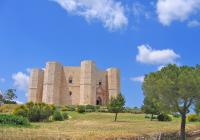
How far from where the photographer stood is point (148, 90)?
3831cm

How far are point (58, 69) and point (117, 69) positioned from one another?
15.3 metres

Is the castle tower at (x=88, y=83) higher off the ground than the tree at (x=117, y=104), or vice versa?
the castle tower at (x=88, y=83)

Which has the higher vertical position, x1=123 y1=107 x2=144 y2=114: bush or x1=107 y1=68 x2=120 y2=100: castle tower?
x1=107 y1=68 x2=120 y2=100: castle tower

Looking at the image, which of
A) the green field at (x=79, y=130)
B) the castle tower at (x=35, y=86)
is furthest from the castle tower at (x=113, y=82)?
the green field at (x=79, y=130)

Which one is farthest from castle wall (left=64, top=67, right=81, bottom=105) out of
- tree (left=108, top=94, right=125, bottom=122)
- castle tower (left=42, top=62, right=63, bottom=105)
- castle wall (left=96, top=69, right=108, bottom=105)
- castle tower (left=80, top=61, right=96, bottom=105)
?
tree (left=108, top=94, right=125, bottom=122)

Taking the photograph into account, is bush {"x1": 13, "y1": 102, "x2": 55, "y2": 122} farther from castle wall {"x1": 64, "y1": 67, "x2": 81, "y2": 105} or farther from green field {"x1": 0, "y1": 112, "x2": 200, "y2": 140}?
castle wall {"x1": 64, "y1": 67, "x2": 81, "y2": 105}

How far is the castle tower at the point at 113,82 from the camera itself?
4198 inches

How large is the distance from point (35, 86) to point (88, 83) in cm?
1405

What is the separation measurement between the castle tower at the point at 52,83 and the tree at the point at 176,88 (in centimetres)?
6661

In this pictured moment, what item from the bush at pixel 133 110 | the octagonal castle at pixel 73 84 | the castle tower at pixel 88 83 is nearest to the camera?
the bush at pixel 133 110

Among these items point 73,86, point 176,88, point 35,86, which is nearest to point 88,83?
point 73,86

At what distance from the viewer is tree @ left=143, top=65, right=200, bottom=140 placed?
1378 inches

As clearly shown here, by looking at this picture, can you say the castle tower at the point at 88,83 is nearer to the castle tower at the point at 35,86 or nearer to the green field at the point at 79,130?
the castle tower at the point at 35,86

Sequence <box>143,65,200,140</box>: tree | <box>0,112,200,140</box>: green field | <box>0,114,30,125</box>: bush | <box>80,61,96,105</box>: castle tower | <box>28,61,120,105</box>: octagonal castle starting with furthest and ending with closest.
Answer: <box>28,61,120,105</box>: octagonal castle
<box>80,61,96,105</box>: castle tower
<box>0,114,30,125</box>: bush
<box>143,65,200,140</box>: tree
<box>0,112,200,140</box>: green field
